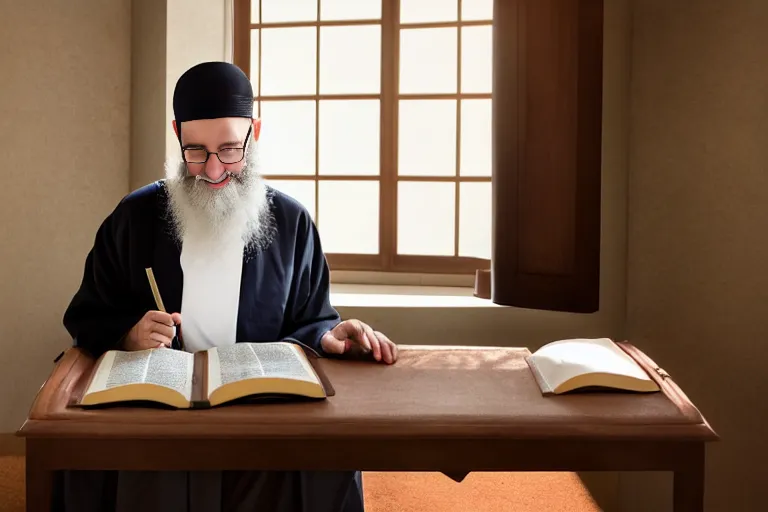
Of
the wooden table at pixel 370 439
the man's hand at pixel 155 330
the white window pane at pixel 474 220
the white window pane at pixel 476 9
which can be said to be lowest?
the wooden table at pixel 370 439

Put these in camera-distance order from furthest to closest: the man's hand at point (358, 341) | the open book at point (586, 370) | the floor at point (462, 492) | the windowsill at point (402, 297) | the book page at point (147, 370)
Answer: the windowsill at point (402, 297) < the floor at point (462, 492) < the man's hand at point (358, 341) < the open book at point (586, 370) < the book page at point (147, 370)

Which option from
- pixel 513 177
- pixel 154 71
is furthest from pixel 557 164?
pixel 154 71

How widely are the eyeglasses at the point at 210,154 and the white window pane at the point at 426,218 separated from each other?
181 cm

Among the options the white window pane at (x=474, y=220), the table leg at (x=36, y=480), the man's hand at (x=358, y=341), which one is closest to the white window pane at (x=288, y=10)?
the white window pane at (x=474, y=220)

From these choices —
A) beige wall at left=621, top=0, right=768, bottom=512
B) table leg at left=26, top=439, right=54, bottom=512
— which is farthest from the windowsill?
table leg at left=26, top=439, right=54, bottom=512

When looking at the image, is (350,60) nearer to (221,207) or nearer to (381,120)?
(381,120)

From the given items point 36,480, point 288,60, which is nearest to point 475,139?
point 288,60

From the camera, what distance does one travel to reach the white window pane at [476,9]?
3.92m

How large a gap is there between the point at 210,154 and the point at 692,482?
5.07 feet

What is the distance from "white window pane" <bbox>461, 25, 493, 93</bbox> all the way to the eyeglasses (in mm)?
1959

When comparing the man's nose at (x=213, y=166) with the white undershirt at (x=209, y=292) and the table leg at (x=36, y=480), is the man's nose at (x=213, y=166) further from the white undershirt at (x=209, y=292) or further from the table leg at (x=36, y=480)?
the table leg at (x=36, y=480)

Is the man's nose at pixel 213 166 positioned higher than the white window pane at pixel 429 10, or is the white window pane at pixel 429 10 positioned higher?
the white window pane at pixel 429 10

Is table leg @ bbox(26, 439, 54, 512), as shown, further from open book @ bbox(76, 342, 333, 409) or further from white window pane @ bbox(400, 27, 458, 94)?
white window pane @ bbox(400, 27, 458, 94)

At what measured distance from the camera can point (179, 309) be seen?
2.36 m
